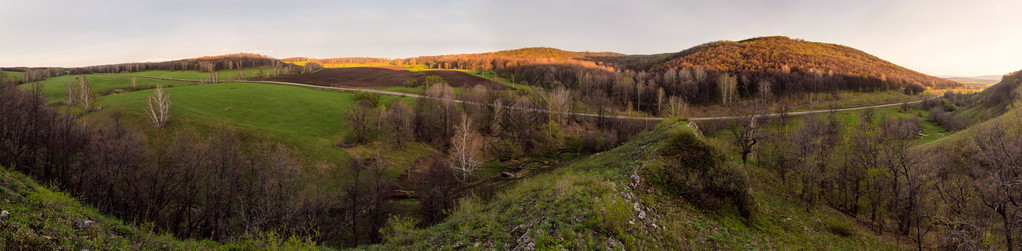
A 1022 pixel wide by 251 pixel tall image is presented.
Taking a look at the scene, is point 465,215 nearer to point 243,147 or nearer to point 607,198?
point 607,198

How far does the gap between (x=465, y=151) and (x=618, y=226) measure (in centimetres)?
3837

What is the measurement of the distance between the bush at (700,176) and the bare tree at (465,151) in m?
26.8

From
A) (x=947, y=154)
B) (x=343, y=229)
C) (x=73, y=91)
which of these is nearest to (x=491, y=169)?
(x=343, y=229)

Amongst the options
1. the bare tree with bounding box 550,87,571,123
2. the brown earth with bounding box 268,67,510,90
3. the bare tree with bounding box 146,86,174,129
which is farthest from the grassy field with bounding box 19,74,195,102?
the bare tree with bounding box 550,87,571,123

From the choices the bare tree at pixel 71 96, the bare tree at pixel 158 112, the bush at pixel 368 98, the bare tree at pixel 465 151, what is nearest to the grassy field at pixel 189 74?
the bare tree at pixel 71 96

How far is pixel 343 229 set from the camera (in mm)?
29312

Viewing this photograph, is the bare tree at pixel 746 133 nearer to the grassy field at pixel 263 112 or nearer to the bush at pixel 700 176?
the bush at pixel 700 176

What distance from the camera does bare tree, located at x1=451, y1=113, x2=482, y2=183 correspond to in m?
42.6

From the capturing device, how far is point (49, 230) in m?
8.86

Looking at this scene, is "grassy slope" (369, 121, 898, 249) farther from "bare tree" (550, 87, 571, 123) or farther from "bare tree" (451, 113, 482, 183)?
"bare tree" (550, 87, 571, 123)

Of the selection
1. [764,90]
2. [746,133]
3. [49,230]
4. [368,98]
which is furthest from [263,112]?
[764,90]

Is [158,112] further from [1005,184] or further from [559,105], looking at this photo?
[1005,184]

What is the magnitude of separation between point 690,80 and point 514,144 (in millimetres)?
66402

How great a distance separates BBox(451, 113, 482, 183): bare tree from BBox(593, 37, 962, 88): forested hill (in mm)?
97213
